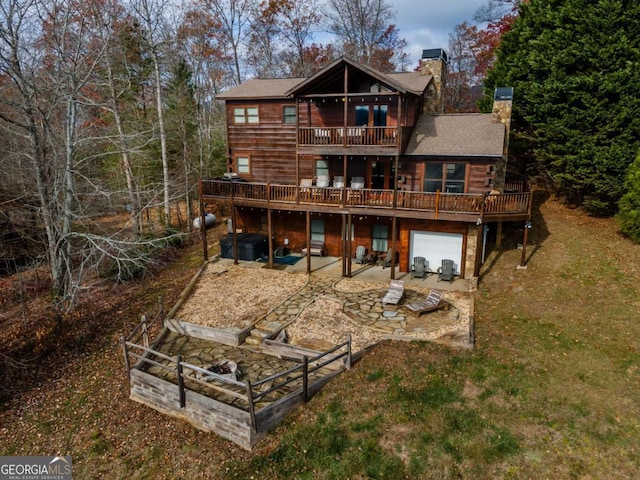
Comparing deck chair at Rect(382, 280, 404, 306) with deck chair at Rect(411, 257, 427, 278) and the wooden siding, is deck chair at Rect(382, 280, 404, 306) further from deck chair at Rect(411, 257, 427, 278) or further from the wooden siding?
the wooden siding

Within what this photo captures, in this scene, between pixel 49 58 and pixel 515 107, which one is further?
pixel 515 107

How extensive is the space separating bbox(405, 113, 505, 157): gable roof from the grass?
7018mm

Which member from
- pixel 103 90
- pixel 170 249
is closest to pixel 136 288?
pixel 170 249

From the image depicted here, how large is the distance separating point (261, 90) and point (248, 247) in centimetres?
835

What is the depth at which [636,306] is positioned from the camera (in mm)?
13445

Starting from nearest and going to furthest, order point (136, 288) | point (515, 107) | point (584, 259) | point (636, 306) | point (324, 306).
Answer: point (636, 306)
point (324, 306)
point (584, 259)
point (136, 288)
point (515, 107)

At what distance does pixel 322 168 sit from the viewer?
20422mm

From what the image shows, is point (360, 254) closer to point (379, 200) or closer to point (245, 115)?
point (379, 200)

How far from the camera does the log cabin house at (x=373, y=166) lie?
54.7 feet

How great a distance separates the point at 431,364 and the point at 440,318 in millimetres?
2826

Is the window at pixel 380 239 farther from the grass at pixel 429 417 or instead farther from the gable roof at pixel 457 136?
the grass at pixel 429 417

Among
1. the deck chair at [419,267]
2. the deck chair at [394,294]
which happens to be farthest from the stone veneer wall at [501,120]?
the deck chair at [394,294]

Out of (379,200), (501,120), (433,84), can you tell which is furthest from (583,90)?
(379,200)

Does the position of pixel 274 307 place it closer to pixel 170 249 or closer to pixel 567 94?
pixel 170 249
